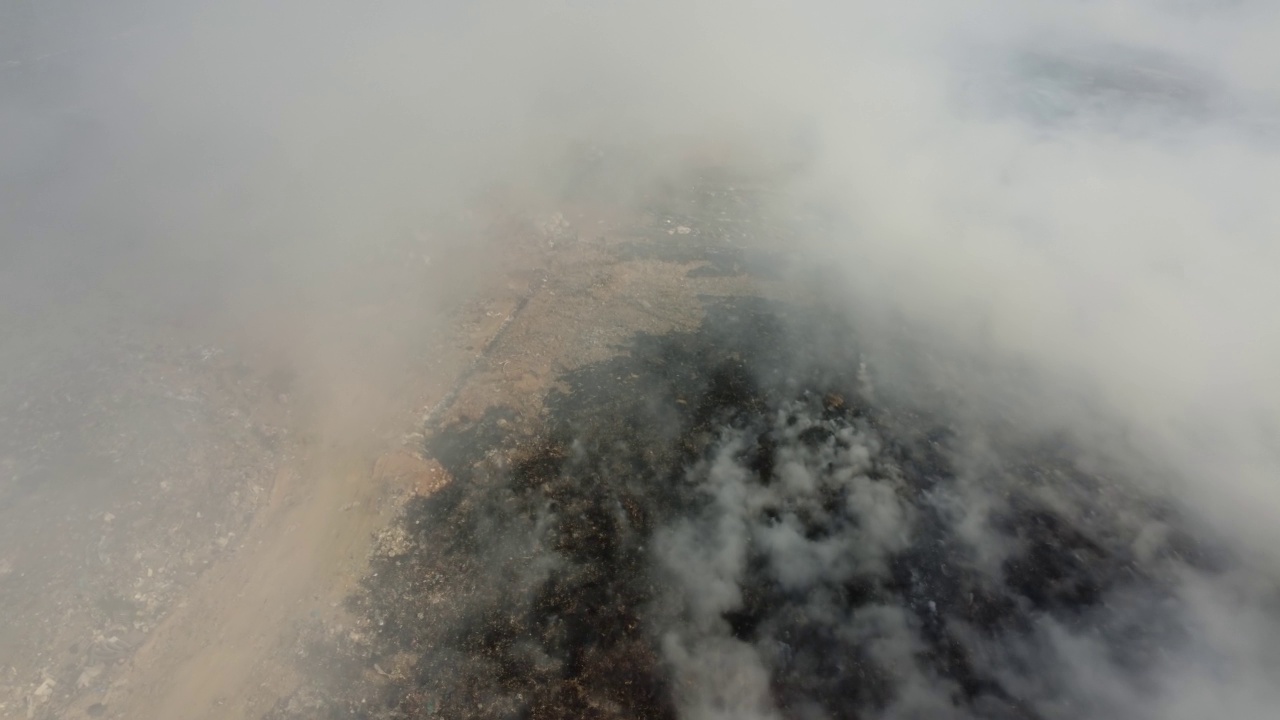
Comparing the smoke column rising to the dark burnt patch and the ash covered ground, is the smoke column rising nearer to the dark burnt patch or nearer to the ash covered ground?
the ash covered ground

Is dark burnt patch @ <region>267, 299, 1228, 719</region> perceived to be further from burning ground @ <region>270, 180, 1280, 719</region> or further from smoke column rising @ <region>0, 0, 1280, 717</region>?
smoke column rising @ <region>0, 0, 1280, 717</region>

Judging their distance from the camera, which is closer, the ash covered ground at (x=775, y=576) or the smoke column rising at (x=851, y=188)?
the ash covered ground at (x=775, y=576)

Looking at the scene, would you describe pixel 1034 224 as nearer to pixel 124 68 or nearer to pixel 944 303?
pixel 944 303

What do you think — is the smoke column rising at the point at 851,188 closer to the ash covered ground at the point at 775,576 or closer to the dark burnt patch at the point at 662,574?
the ash covered ground at the point at 775,576

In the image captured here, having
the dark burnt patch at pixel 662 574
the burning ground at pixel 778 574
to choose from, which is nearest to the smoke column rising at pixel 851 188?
the burning ground at pixel 778 574

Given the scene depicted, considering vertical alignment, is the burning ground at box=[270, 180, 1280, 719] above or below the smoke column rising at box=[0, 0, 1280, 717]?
below

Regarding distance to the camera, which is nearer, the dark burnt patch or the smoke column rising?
the dark burnt patch

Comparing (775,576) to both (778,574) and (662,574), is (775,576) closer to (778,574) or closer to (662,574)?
(778,574)

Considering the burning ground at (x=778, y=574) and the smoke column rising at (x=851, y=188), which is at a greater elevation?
the smoke column rising at (x=851, y=188)

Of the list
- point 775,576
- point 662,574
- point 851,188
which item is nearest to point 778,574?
point 775,576

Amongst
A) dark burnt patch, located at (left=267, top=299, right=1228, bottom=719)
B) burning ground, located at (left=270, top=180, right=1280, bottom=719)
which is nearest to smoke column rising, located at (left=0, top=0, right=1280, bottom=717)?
burning ground, located at (left=270, top=180, right=1280, bottom=719)

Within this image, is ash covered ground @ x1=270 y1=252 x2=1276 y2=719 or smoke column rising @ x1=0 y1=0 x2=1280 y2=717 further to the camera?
smoke column rising @ x1=0 y1=0 x2=1280 y2=717
